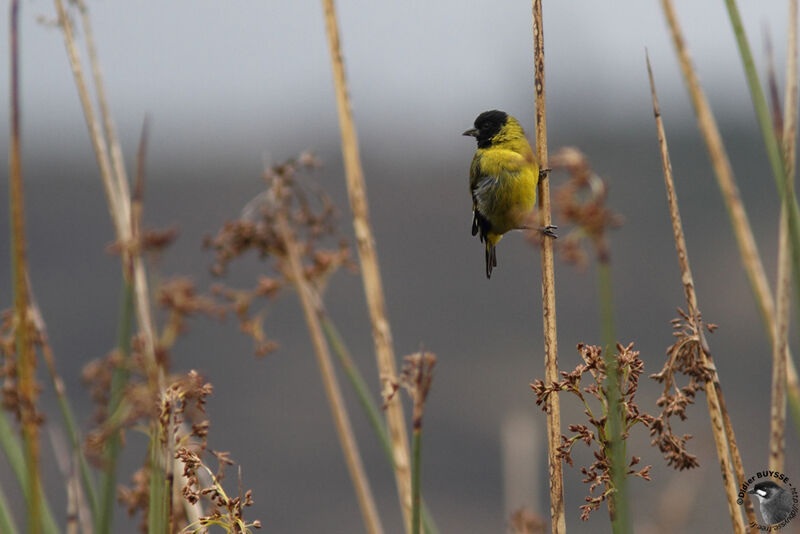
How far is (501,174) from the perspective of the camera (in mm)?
3838

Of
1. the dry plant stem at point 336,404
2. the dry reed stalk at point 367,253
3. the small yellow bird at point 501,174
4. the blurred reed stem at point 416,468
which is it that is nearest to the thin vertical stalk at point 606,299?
the blurred reed stem at point 416,468

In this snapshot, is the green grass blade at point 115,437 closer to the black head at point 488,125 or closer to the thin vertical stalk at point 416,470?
the thin vertical stalk at point 416,470

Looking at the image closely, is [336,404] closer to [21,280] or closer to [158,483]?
[158,483]

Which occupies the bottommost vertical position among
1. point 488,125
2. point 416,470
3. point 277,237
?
point 416,470

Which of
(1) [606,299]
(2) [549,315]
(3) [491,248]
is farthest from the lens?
(3) [491,248]

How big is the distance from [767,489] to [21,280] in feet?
4.26

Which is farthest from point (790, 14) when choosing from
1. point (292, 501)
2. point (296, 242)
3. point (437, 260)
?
point (437, 260)

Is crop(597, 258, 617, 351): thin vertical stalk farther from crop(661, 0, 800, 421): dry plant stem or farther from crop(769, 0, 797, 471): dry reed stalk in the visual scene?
crop(661, 0, 800, 421): dry plant stem

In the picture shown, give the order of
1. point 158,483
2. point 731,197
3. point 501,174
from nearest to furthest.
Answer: point 158,483
point 731,197
point 501,174

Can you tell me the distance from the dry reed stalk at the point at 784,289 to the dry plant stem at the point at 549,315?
408mm

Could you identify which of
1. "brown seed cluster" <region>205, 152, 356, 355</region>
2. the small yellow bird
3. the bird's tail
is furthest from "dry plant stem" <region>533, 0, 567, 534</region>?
the bird's tail

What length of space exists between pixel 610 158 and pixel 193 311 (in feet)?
86.1

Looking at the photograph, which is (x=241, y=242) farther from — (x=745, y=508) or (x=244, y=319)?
(x=745, y=508)

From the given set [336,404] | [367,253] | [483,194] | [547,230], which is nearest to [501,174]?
[483,194]
